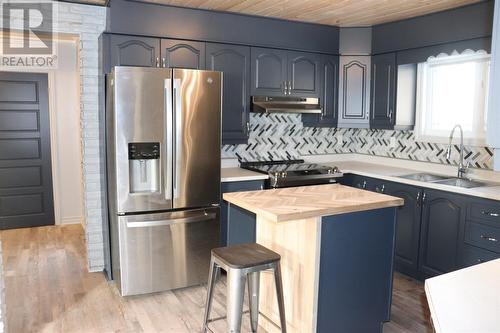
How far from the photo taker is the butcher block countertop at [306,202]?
7.41 ft

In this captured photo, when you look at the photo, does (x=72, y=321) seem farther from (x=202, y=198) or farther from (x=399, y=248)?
(x=399, y=248)

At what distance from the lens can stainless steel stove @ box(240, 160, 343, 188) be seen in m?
3.96

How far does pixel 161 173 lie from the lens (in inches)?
136

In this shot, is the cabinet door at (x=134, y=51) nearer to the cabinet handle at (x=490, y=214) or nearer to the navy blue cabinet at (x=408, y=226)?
the navy blue cabinet at (x=408, y=226)

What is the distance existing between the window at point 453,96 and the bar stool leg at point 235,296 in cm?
272

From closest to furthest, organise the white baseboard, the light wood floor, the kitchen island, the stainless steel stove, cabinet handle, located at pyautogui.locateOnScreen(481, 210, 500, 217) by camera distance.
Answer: the kitchen island < the light wood floor < cabinet handle, located at pyautogui.locateOnScreen(481, 210, 500, 217) < the stainless steel stove < the white baseboard

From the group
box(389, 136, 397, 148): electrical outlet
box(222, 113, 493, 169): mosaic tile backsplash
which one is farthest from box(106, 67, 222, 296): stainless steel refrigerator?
box(389, 136, 397, 148): electrical outlet

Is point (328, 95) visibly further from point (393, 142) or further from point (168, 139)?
point (168, 139)

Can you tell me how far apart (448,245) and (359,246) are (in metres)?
1.33

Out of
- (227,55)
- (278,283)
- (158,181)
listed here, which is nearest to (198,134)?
Answer: (158,181)

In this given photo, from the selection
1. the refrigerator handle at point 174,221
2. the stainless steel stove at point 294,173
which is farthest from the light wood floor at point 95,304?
the stainless steel stove at point 294,173

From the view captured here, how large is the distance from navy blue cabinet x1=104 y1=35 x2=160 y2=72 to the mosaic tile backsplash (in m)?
1.22

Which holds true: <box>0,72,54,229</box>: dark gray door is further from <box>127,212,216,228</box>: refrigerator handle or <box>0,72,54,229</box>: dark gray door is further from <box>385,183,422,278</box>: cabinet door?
<box>385,183,422,278</box>: cabinet door

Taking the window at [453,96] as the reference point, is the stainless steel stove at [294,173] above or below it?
below
